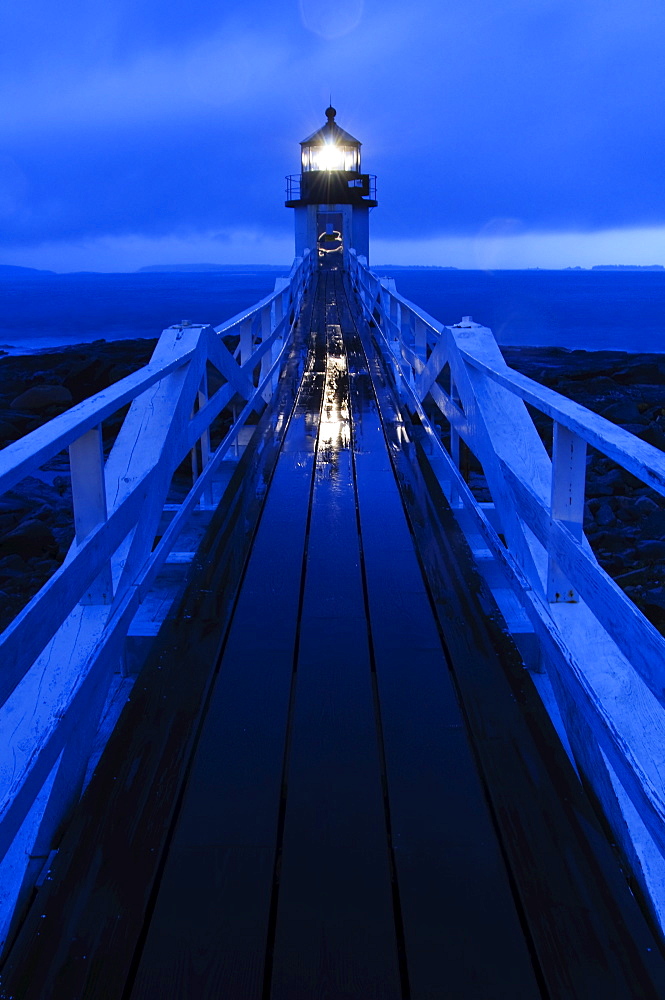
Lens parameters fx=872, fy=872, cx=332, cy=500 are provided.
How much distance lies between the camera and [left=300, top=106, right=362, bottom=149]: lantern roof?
3528 centimetres

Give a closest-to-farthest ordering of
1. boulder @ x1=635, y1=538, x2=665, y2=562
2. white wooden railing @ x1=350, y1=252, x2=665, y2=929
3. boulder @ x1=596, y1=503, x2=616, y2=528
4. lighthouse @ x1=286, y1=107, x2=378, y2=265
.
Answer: white wooden railing @ x1=350, y1=252, x2=665, y2=929, boulder @ x1=635, y1=538, x2=665, y2=562, boulder @ x1=596, y1=503, x2=616, y2=528, lighthouse @ x1=286, y1=107, x2=378, y2=265

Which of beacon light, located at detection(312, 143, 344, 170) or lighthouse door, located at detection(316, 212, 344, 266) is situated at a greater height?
beacon light, located at detection(312, 143, 344, 170)

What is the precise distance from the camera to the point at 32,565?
1016 cm

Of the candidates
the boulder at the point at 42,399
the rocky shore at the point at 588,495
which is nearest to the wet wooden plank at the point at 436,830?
the rocky shore at the point at 588,495

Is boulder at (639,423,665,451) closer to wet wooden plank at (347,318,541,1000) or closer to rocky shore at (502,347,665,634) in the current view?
rocky shore at (502,347,665,634)

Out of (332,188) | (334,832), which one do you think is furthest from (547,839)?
(332,188)

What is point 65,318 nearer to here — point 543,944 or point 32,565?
point 32,565

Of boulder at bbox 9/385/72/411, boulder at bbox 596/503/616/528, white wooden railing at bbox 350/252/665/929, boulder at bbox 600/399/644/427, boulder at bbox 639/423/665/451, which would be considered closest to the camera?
white wooden railing at bbox 350/252/665/929

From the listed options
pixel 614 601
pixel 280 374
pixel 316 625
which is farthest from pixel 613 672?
pixel 280 374

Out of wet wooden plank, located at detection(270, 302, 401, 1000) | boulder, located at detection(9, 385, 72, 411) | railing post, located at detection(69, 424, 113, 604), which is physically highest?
railing post, located at detection(69, 424, 113, 604)

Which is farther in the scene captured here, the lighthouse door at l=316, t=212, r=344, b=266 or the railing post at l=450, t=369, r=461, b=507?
the lighthouse door at l=316, t=212, r=344, b=266

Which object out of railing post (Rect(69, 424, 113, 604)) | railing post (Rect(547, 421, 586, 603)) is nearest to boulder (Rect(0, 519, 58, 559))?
railing post (Rect(69, 424, 113, 604))

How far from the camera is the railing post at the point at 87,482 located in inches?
111

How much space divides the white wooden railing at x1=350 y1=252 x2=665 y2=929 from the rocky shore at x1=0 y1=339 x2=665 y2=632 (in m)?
4.61
